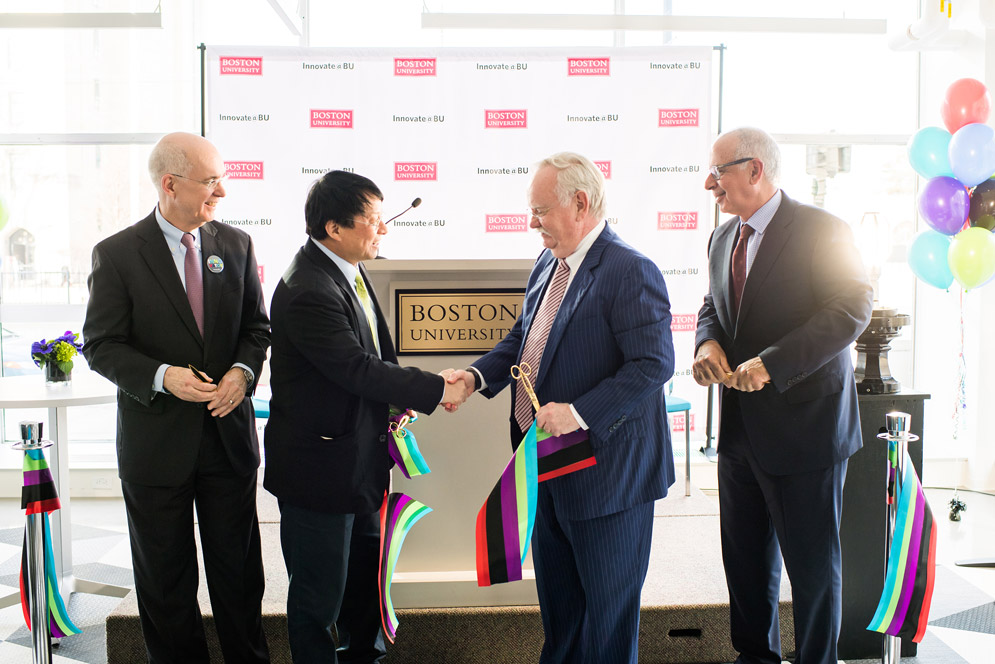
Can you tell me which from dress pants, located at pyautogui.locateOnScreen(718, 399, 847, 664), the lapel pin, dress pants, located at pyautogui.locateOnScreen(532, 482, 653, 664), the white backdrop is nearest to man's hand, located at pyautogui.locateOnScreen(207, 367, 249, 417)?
the lapel pin

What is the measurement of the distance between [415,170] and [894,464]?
3299 millimetres

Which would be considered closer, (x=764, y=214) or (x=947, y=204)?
(x=764, y=214)

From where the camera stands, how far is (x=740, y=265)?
237cm

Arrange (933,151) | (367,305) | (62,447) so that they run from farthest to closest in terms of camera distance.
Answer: (933,151), (62,447), (367,305)

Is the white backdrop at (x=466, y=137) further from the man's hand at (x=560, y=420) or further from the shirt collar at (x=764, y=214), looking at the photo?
the man's hand at (x=560, y=420)

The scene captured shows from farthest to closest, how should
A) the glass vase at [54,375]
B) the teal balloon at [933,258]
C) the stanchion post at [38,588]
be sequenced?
1. the teal balloon at [933,258]
2. the glass vase at [54,375]
3. the stanchion post at [38,588]

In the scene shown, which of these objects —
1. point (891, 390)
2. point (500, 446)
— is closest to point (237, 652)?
point (500, 446)

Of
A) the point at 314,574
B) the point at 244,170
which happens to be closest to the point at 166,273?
the point at 314,574

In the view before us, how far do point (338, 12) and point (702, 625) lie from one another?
4260 mm

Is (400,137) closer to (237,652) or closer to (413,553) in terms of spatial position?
(413,553)

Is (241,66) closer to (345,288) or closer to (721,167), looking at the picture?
(345,288)

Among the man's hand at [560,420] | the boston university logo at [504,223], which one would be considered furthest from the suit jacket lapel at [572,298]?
the boston university logo at [504,223]

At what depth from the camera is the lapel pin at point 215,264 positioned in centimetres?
233

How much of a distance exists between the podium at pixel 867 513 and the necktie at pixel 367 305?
1.62 m
